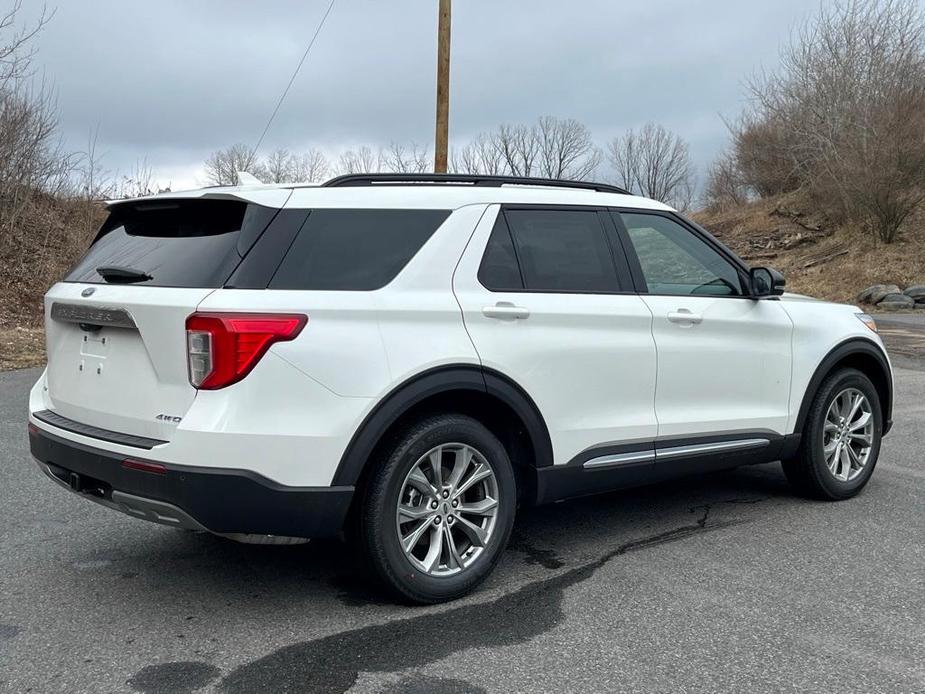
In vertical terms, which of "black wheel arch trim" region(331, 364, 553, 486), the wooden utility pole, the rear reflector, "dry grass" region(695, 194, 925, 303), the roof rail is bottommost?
the rear reflector

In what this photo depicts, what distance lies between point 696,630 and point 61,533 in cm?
331

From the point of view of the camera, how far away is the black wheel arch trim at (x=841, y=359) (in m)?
5.17

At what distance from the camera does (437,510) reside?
3.72 metres

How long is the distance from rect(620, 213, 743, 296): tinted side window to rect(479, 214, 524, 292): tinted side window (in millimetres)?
824

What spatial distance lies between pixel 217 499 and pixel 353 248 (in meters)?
1.15

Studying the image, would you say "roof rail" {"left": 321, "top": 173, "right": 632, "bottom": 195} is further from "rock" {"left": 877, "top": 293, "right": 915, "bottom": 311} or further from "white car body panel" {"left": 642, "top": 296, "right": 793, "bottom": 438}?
"rock" {"left": 877, "top": 293, "right": 915, "bottom": 311}

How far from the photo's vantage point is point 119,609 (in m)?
3.69

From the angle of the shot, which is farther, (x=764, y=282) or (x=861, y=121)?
(x=861, y=121)

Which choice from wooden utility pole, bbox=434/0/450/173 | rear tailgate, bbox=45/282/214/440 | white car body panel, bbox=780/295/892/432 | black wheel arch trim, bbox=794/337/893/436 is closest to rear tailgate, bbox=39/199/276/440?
rear tailgate, bbox=45/282/214/440

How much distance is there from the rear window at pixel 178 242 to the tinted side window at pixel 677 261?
2.04 metres

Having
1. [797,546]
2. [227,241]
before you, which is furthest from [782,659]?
[227,241]

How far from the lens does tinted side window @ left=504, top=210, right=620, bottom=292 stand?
4109 millimetres

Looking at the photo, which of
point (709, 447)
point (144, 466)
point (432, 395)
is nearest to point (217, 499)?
point (144, 466)

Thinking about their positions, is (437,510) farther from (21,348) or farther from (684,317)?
(21,348)
